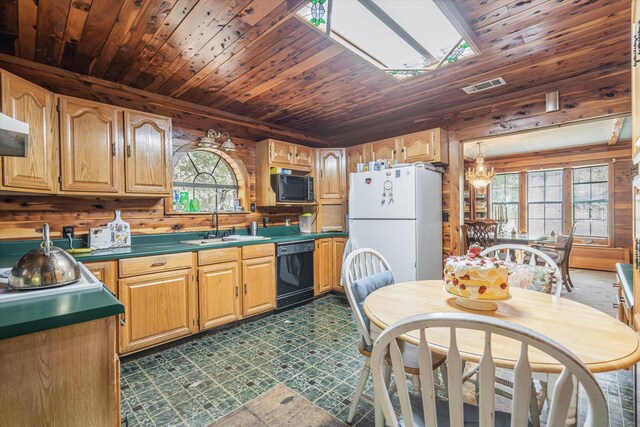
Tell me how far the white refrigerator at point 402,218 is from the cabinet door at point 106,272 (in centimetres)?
238

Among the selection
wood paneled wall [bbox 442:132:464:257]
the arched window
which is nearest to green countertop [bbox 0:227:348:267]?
the arched window

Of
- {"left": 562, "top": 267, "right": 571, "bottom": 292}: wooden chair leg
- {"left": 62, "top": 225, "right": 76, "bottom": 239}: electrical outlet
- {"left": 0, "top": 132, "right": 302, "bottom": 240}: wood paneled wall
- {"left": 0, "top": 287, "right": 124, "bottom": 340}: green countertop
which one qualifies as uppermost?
{"left": 0, "top": 132, "right": 302, "bottom": 240}: wood paneled wall

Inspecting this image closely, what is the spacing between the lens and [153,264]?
7.72ft

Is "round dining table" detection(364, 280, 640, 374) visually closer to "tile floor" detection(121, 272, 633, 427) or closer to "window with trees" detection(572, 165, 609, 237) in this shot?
"tile floor" detection(121, 272, 633, 427)

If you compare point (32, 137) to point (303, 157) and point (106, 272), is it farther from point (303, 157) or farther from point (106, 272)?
point (303, 157)

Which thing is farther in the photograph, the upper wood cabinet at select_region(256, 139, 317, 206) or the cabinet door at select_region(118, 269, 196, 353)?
the upper wood cabinet at select_region(256, 139, 317, 206)

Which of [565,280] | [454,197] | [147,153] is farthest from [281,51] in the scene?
[565,280]

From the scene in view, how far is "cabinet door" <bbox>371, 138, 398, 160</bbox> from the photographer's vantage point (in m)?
3.58

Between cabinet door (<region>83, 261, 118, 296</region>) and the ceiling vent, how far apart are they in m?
3.41

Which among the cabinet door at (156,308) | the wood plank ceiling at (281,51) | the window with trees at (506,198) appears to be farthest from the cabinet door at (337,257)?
the window with trees at (506,198)

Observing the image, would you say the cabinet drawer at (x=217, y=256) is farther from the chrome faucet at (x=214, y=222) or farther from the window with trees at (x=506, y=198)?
the window with trees at (x=506, y=198)

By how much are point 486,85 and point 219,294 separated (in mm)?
3187

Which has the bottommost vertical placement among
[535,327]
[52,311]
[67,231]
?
[535,327]

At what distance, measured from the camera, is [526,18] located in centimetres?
176
